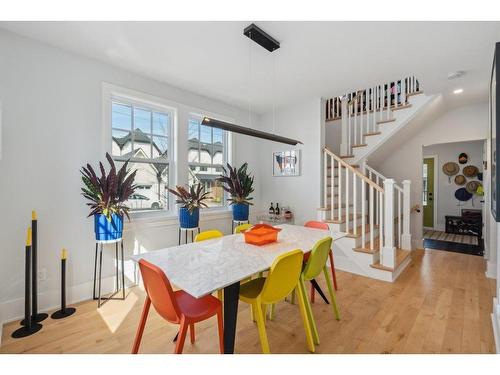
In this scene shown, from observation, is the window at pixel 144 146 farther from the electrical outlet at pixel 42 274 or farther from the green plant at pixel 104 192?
the electrical outlet at pixel 42 274

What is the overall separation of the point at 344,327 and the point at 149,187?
9.21 ft

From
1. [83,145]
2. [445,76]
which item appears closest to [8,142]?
[83,145]

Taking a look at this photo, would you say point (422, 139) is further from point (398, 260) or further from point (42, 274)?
point (42, 274)

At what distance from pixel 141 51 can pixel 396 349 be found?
3.58 metres

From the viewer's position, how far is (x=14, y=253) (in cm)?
224

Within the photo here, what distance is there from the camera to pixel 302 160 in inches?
163

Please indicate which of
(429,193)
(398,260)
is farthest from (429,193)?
(398,260)

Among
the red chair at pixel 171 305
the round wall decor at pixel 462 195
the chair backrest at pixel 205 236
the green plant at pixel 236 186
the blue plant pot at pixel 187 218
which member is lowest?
the red chair at pixel 171 305

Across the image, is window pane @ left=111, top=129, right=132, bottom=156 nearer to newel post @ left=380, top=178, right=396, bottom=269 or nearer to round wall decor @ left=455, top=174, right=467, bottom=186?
newel post @ left=380, top=178, right=396, bottom=269

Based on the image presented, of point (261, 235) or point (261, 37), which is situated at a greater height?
point (261, 37)

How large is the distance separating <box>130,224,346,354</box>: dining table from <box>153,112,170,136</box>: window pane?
1.88 meters

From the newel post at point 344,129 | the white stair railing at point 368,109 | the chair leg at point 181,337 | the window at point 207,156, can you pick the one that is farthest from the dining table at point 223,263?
the white stair railing at point 368,109

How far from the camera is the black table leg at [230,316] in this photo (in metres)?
1.46

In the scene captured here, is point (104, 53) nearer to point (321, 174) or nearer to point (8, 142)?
point (8, 142)
